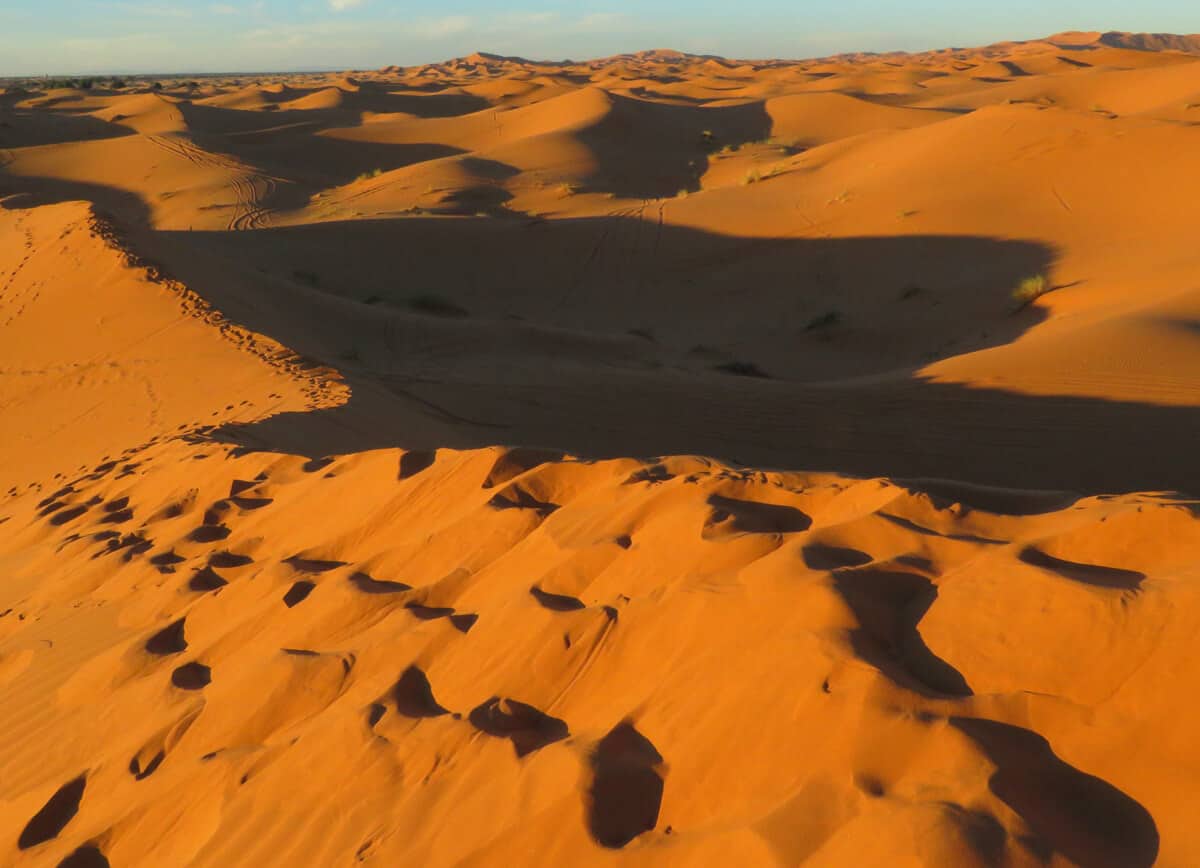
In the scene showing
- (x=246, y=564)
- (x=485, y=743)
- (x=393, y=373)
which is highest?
(x=485, y=743)

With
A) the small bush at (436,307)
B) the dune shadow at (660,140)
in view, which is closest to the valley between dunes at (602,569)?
the small bush at (436,307)

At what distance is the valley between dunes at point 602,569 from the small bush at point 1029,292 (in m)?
0.12

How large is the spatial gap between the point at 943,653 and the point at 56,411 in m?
9.78

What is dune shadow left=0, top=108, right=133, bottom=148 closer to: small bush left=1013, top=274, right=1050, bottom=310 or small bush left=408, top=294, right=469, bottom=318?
small bush left=408, top=294, right=469, bottom=318

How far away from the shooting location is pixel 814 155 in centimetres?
2581

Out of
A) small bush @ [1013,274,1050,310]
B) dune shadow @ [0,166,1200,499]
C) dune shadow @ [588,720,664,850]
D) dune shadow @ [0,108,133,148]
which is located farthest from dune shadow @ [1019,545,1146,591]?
dune shadow @ [0,108,133,148]

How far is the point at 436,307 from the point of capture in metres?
16.7

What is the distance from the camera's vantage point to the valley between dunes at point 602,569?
2432 mm

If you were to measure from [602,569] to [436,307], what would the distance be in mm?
13498

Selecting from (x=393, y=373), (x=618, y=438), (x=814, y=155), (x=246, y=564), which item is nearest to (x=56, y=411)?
(x=393, y=373)

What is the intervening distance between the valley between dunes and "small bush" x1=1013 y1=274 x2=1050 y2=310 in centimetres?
12

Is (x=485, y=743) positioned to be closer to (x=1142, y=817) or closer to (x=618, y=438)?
(x=1142, y=817)

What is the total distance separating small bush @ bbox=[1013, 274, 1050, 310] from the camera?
13.2 metres

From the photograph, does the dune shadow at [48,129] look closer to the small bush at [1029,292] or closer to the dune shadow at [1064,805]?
the small bush at [1029,292]
